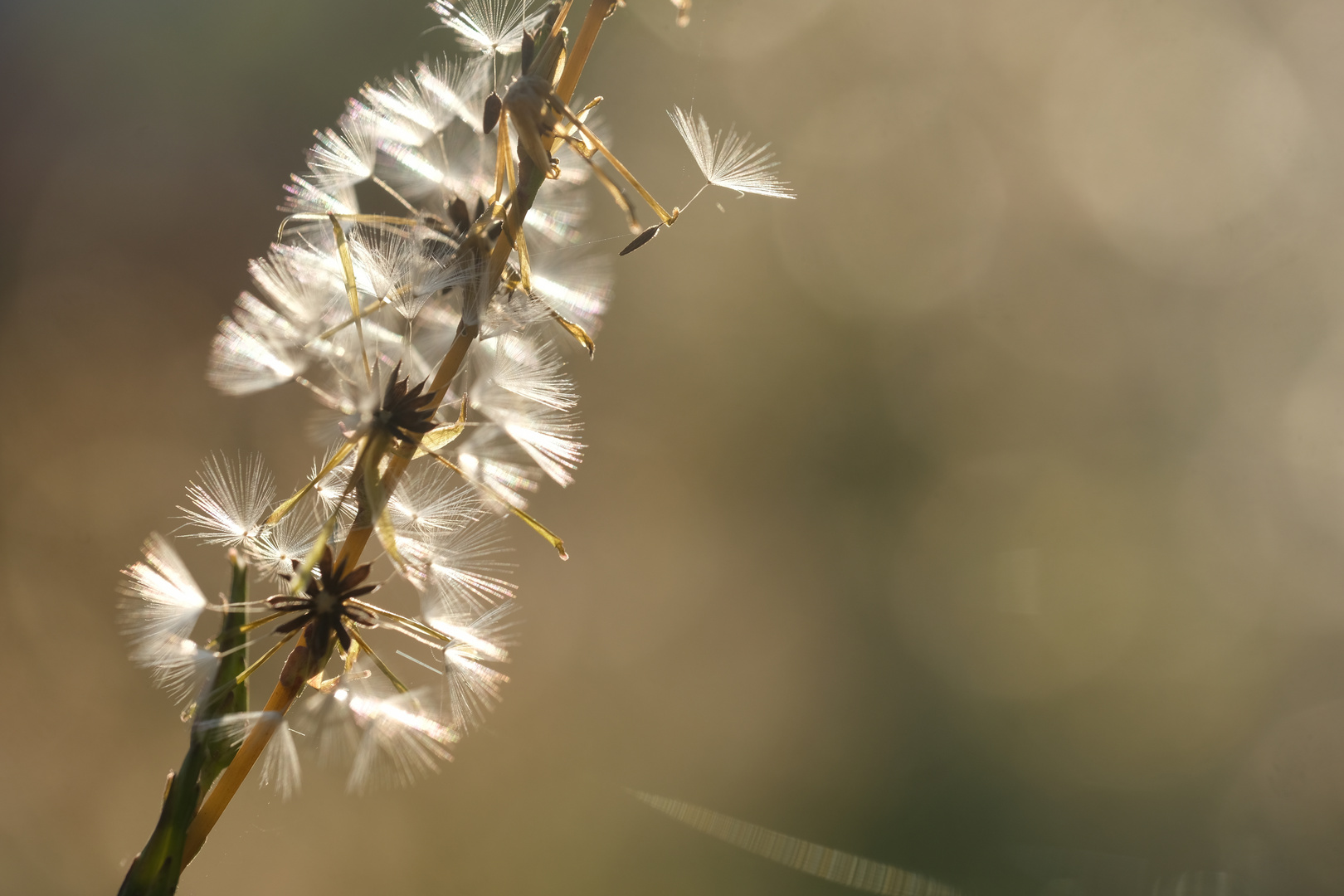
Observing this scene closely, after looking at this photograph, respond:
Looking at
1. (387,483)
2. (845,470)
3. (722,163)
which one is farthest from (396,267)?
(845,470)

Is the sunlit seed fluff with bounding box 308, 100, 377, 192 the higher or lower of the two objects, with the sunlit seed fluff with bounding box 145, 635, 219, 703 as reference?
higher

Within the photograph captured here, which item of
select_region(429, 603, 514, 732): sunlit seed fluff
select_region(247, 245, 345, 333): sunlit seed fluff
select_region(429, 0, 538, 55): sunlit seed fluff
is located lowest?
select_region(429, 603, 514, 732): sunlit seed fluff

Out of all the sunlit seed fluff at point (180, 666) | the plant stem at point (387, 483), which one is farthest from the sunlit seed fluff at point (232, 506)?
the plant stem at point (387, 483)

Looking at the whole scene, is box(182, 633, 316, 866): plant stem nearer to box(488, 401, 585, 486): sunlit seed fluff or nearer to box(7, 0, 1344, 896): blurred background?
box(488, 401, 585, 486): sunlit seed fluff

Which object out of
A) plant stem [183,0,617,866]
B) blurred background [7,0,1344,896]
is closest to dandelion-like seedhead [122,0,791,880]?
plant stem [183,0,617,866]

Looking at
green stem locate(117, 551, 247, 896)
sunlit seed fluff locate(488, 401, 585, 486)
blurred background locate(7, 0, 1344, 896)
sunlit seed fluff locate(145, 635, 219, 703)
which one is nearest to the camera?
green stem locate(117, 551, 247, 896)

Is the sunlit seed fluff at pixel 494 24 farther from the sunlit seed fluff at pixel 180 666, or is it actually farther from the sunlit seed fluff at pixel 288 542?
the sunlit seed fluff at pixel 180 666

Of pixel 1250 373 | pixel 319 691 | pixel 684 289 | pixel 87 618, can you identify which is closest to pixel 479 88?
pixel 319 691
